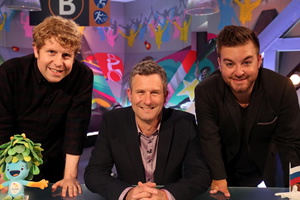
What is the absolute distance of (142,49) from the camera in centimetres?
880

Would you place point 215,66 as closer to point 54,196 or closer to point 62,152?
point 62,152

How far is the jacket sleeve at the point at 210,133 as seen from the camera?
165 cm

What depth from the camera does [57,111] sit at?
186 centimetres

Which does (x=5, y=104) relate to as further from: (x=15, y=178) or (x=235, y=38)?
(x=235, y=38)

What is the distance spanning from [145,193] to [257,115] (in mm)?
886

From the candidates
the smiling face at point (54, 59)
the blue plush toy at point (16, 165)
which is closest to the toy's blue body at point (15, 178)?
the blue plush toy at point (16, 165)

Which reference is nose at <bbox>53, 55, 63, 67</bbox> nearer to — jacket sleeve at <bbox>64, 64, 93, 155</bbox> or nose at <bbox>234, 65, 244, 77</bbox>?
jacket sleeve at <bbox>64, 64, 93, 155</bbox>

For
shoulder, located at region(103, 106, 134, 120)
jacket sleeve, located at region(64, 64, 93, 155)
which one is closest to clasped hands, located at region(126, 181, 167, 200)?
shoulder, located at region(103, 106, 134, 120)

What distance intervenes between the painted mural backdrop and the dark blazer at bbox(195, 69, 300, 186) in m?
4.62

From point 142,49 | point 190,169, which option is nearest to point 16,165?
point 190,169

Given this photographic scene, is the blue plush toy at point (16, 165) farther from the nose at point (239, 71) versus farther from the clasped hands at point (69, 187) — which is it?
the nose at point (239, 71)

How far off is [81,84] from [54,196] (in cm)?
72

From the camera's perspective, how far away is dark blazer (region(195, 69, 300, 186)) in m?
1.74

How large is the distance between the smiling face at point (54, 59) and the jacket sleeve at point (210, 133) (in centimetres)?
76
